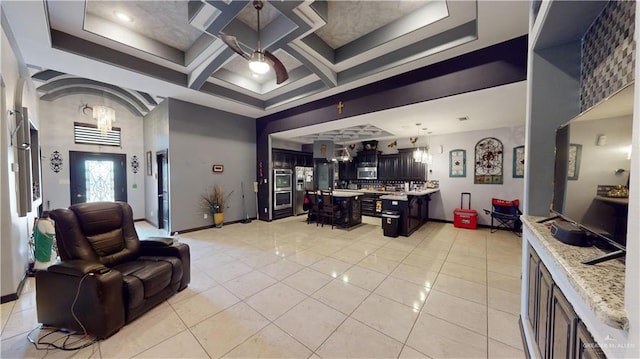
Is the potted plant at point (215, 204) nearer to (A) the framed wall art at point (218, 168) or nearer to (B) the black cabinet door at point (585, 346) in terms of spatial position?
(A) the framed wall art at point (218, 168)

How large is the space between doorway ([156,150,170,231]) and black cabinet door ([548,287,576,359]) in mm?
6129

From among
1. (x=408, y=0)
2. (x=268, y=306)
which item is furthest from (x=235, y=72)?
(x=268, y=306)

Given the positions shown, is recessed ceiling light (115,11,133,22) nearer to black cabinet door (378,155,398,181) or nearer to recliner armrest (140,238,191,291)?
recliner armrest (140,238,191,291)

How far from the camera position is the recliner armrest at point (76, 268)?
183 cm

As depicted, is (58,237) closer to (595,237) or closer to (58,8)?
(58,8)

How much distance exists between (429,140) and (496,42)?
401 centimetres

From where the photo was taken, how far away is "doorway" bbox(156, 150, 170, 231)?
201 inches

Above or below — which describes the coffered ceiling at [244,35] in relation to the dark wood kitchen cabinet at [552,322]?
above

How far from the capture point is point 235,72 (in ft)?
14.8

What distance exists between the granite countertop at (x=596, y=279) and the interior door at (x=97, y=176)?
27.5ft

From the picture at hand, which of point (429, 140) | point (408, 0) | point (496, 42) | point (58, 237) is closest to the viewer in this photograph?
point (58, 237)

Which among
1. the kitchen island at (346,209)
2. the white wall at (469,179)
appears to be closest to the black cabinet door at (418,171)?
the white wall at (469,179)

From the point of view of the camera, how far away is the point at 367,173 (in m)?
8.00

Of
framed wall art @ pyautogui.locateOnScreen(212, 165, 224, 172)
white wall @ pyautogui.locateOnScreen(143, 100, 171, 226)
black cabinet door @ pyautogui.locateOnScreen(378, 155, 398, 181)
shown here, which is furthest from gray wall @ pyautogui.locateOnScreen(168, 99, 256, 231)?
black cabinet door @ pyautogui.locateOnScreen(378, 155, 398, 181)
